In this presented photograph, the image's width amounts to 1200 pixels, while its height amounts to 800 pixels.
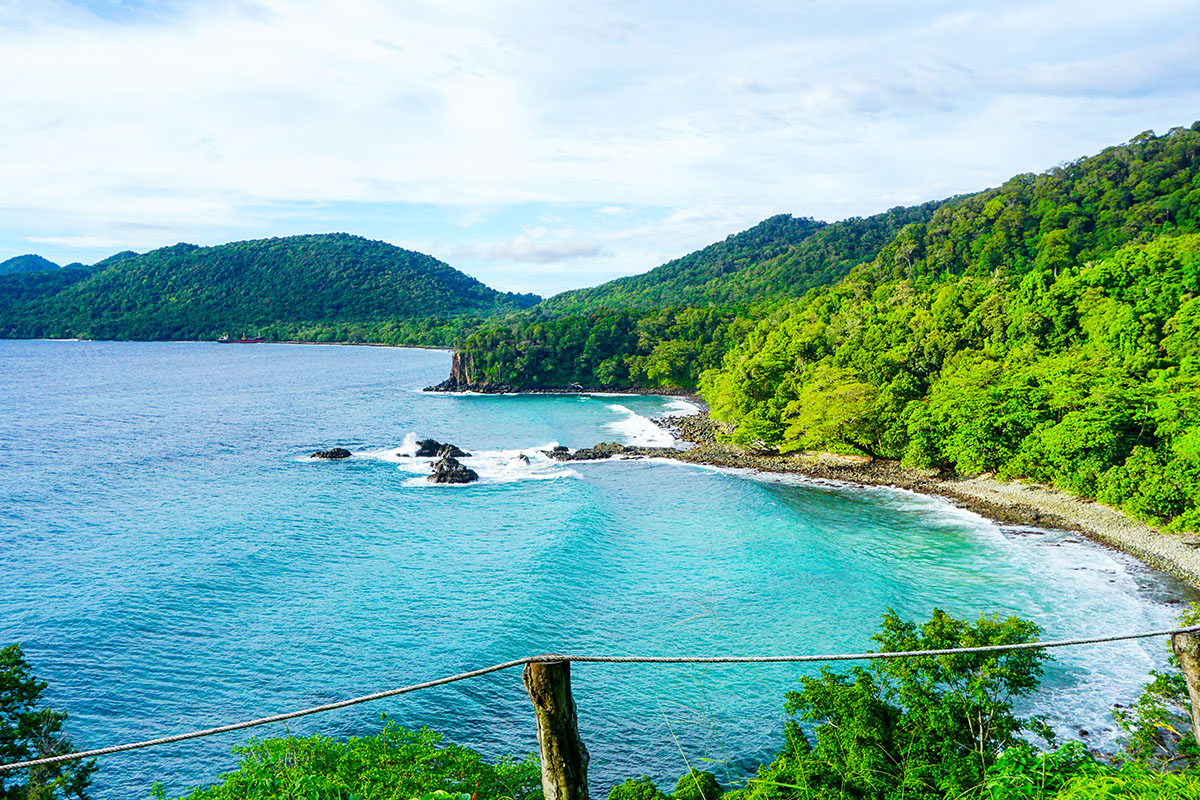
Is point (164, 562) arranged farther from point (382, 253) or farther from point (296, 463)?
point (382, 253)

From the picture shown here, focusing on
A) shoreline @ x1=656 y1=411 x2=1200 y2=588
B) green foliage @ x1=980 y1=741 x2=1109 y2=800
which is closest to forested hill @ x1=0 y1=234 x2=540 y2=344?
shoreline @ x1=656 y1=411 x2=1200 y2=588

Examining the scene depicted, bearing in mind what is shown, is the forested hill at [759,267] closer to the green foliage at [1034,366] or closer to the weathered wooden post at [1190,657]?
the green foliage at [1034,366]

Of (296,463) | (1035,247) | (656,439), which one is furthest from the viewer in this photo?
(1035,247)

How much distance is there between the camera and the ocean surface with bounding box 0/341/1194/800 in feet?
54.5

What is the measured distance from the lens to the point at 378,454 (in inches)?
1837

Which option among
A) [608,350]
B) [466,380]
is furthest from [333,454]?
[608,350]

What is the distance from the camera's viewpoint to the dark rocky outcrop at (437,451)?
4454 cm

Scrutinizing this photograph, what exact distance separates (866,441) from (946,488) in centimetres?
620

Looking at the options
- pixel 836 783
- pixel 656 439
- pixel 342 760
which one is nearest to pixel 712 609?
pixel 836 783

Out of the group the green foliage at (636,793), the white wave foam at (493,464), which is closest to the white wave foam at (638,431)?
the white wave foam at (493,464)

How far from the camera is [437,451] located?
45875 mm

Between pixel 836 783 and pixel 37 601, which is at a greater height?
pixel 836 783

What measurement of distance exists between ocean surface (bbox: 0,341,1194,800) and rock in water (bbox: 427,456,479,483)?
1135 millimetres

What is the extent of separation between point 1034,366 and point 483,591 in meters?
32.5
